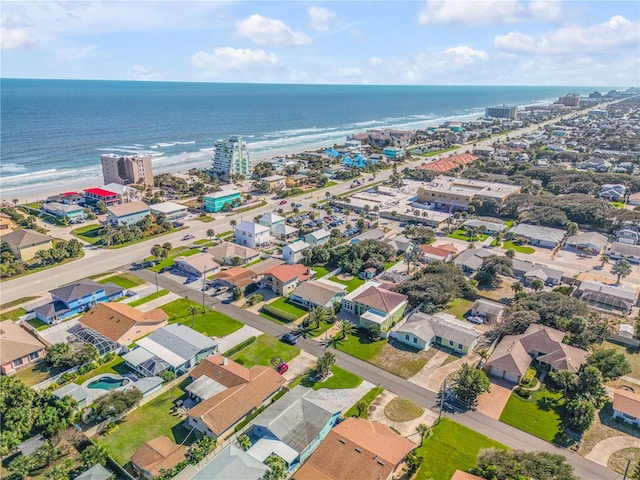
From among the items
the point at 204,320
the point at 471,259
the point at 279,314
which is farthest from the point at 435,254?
the point at 204,320

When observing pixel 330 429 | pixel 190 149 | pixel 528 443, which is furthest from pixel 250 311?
pixel 190 149

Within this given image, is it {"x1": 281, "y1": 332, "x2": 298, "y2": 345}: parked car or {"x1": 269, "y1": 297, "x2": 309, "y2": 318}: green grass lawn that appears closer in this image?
{"x1": 281, "y1": 332, "x2": 298, "y2": 345}: parked car

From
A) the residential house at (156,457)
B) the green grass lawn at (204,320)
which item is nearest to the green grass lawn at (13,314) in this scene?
the green grass lawn at (204,320)

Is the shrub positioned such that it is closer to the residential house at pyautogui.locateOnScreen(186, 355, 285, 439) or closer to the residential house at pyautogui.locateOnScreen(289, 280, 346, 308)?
the residential house at pyautogui.locateOnScreen(289, 280, 346, 308)

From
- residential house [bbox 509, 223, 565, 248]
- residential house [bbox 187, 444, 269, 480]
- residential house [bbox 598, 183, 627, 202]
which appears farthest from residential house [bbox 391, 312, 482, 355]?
residential house [bbox 598, 183, 627, 202]

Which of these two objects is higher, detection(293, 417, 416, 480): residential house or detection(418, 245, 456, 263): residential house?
detection(418, 245, 456, 263): residential house

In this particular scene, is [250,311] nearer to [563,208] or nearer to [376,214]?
[376,214]

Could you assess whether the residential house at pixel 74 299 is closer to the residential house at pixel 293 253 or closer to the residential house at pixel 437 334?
the residential house at pixel 293 253
